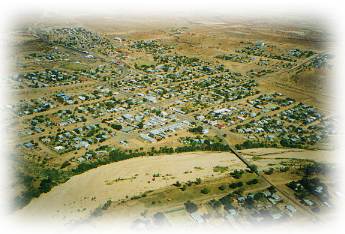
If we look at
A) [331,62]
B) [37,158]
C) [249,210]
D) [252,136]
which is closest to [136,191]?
[249,210]

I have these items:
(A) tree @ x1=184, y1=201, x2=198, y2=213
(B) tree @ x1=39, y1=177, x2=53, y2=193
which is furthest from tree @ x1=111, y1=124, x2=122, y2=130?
(A) tree @ x1=184, y1=201, x2=198, y2=213

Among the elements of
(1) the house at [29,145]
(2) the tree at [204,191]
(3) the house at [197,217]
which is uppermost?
(2) the tree at [204,191]

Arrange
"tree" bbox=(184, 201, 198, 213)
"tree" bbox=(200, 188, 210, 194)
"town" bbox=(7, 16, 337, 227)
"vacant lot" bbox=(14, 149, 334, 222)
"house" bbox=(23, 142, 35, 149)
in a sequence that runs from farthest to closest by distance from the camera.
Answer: "house" bbox=(23, 142, 35, 149) → "tree" bbox=(200, 188, 210, 194) → "town" bbox=(7, 16, 337, 227) → "vacant lot" bbox=(14, 149, 334, 222) → "tree" bbox=(184, 201, 198, 213)

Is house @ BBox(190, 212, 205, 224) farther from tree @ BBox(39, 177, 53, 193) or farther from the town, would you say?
tree @ BBox(39, 177, 53, 193)

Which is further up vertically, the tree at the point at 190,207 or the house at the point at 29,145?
the tree at the point at 190,207

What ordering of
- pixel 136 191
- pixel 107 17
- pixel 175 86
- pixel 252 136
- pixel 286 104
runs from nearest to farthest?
pixel 136 191
pixel 252 136
pixel 286 104
pixel 175 86
pixel 107 17

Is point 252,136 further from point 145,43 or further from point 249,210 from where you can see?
point 145,43

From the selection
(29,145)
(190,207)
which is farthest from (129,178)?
(29,145)

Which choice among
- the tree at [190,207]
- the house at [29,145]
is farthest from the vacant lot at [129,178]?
the house at [29,145]

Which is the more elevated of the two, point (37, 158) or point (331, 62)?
point (331, 62)

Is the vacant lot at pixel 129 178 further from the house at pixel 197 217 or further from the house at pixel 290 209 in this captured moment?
the house at pixel 290 209

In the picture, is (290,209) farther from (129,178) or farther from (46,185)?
(46,185)
